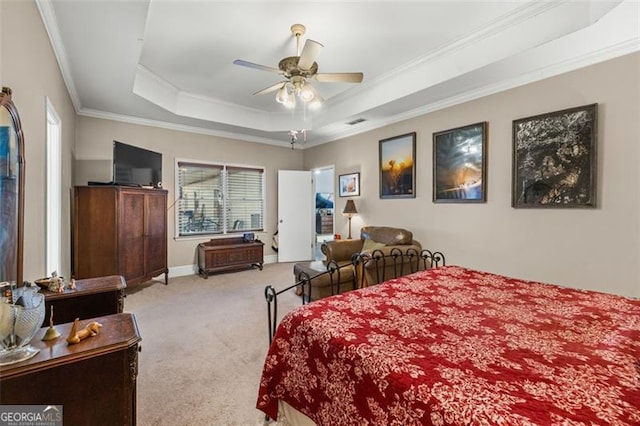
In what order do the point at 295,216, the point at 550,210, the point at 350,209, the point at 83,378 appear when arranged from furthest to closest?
the point at 295,216
the point at 350,209
the point at 550,210
the point at 83,378

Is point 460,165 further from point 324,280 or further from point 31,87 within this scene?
point 31,87

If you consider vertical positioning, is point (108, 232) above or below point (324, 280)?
above

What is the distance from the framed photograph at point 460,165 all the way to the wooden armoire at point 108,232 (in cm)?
425

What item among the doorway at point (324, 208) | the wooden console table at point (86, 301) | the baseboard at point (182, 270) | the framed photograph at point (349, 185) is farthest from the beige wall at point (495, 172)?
the doorway at point (324, 208)

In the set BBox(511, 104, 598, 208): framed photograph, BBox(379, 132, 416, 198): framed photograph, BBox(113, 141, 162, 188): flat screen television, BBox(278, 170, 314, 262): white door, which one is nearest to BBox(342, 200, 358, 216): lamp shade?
BBox(379, 132, 416, 198): framed photograph

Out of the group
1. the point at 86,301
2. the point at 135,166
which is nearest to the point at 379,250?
the point at 86,301

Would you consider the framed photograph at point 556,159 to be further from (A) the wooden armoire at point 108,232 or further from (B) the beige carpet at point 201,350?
(A) the wooden armoire at point 108,232

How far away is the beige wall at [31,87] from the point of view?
1548 mm

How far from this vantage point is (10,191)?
1.44 metres

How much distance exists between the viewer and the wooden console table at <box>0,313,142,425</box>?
105cm

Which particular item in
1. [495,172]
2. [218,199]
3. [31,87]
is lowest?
[218,199]

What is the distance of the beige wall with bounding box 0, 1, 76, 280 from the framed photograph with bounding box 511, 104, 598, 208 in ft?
13.9

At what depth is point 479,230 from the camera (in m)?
3.58

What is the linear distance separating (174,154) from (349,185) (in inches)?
130
